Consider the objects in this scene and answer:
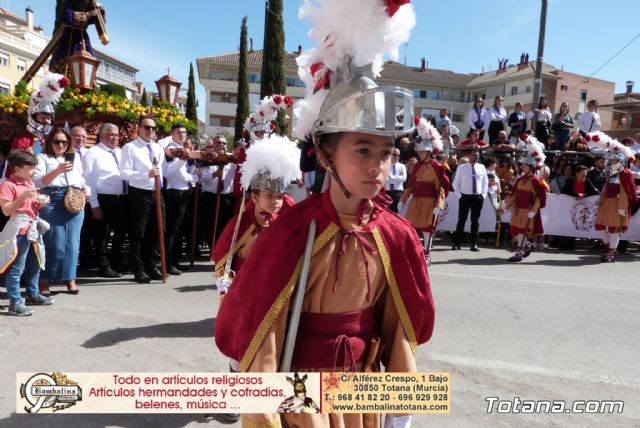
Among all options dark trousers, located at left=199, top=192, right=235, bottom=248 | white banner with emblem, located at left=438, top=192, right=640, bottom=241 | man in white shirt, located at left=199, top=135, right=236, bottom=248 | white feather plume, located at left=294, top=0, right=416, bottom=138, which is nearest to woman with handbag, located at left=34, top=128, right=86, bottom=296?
man in white shirt, located at left=199, top=135, right=236, bottom=248

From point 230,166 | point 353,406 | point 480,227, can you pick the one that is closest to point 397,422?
point 353,406

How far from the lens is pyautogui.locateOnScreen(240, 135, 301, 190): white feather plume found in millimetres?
3420

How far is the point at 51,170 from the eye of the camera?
5.47m

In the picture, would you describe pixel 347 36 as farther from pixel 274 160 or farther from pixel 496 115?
pixel 496 115

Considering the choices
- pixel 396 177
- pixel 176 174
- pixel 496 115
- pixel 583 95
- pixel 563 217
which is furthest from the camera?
pixel 583 95

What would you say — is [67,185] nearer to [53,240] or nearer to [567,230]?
[53,240]

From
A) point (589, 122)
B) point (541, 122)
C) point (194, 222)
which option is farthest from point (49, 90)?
point (589, 122)

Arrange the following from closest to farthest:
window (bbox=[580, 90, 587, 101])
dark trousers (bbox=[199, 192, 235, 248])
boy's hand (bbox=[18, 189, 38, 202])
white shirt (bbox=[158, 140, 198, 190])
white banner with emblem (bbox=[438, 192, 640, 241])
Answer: boy's hand (bbox=[18, 189, 38, 202]) < white shirt (bbox=[158, 140, 198, 190]) < dark trousers (bbox=[199, 192, 235, 248]) < white banner with emblem (bbox=[438, 192, 640, 241]) < window (bbox=[580, 90, 587, 101])

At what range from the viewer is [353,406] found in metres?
1.78

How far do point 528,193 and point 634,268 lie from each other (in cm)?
243

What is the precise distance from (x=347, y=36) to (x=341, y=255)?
2.77 feet

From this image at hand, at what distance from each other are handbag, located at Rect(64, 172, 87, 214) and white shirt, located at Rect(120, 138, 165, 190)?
30.6 inches

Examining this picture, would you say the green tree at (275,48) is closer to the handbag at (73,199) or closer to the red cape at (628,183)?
the red cape at (628,183)

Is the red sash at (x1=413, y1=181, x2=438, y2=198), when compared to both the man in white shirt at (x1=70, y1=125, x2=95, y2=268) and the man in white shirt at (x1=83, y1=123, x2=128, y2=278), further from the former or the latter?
the man in white shirt at (x1=70, y1=125, x2=95, y2=268)
